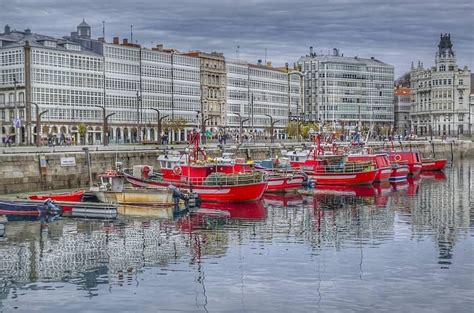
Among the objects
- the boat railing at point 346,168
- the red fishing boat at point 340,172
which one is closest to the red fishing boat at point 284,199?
the red fishing boat at point 340,172

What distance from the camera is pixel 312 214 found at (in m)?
53.1

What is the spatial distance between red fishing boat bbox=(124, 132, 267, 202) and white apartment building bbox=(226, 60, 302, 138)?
92.3 metres

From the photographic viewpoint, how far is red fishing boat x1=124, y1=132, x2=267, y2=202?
5841cm

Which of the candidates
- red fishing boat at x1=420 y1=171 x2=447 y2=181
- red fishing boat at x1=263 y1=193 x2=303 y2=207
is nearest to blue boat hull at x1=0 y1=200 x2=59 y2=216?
red fishing boat at x1=263 y1=193 x2=303 y2=207

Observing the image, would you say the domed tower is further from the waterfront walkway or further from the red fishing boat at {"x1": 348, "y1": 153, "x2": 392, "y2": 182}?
the red fishing boat at {"x1": 348, "y1": 153, "x2": 392, "y2": 182}

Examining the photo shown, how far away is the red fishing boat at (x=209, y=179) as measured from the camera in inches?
2299

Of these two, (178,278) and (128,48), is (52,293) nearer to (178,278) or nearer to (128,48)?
(178,278)

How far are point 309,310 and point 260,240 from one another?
46.6 feet

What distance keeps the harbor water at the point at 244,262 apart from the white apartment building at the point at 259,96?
358 feet

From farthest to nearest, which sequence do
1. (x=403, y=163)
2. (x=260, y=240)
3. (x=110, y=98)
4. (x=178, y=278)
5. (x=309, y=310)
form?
(x=110, y=98), (x=403, y=163), (x=260, y=240), (x=178, y=278), (x=309, y=310)

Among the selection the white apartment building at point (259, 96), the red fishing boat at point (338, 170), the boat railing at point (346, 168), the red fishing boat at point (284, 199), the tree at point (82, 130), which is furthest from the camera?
the white apartment building at point (259, 96)

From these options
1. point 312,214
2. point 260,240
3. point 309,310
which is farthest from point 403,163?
point 309,310

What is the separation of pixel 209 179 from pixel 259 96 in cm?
11912

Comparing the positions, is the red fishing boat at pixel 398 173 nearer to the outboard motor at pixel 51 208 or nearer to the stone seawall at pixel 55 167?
the stone seawall at pixel 55 167
